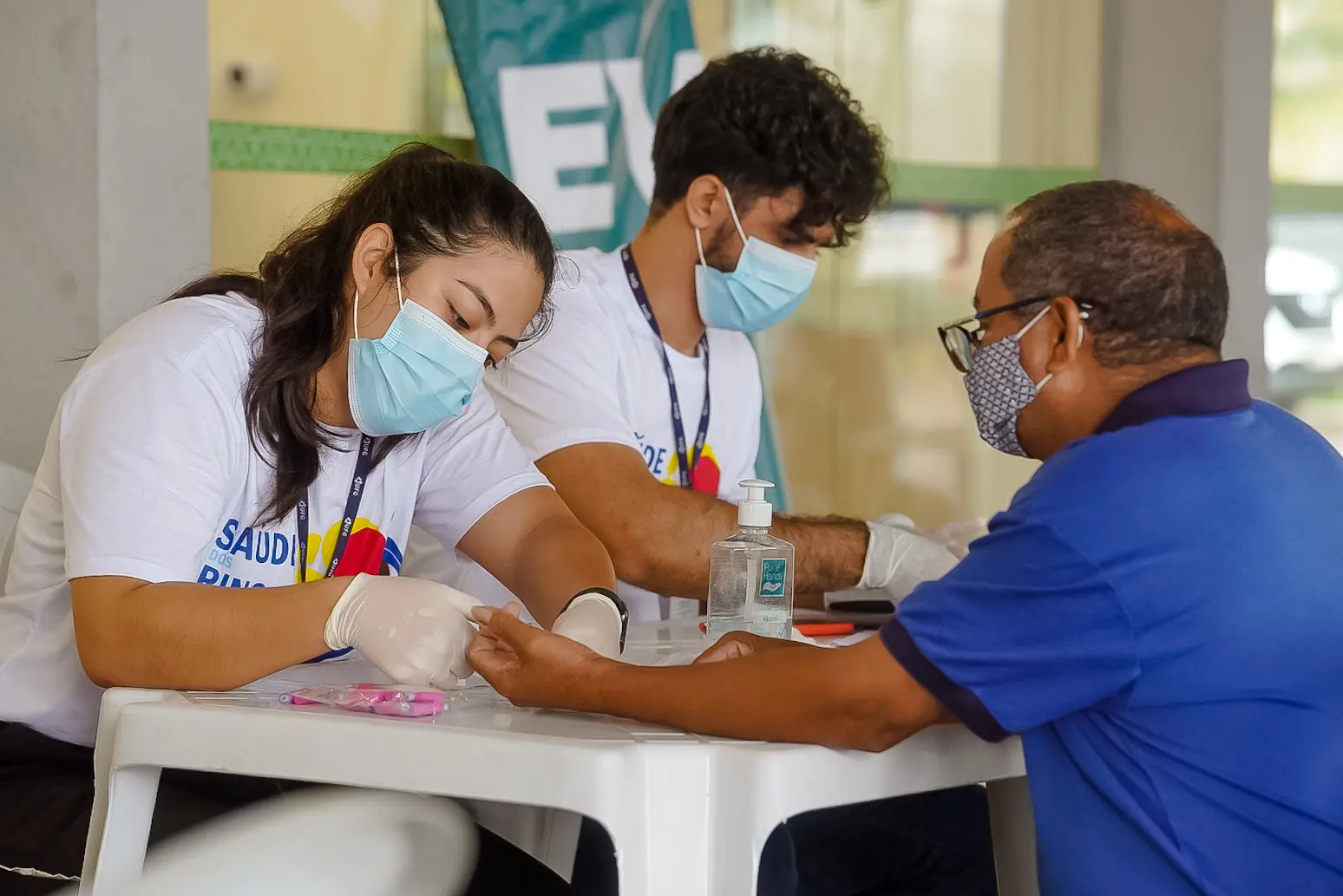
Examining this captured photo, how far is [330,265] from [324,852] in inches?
43.2

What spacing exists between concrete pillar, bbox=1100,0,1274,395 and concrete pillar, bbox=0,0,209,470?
2.72m

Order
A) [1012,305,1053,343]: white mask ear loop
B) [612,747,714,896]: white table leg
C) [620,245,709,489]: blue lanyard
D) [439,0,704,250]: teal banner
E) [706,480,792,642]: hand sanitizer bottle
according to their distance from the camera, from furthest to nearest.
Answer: [439,0,704,250]: teal banner, [620,245,709,489]: blue lanyard, [706,480,792,642]: hand sanitizer bottle, [1012,305,1053,343]: white mask ear loop, [612,747,714,896]: white table leg

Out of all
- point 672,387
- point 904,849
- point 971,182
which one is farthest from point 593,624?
point 971,182

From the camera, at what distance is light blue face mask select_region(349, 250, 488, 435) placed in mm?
1604

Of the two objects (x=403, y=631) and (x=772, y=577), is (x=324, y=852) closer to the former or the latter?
(x=403, y=631)

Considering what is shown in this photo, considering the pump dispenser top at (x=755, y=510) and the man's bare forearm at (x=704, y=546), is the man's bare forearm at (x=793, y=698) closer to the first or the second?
the pump dispenser top at (x=755, y=510)

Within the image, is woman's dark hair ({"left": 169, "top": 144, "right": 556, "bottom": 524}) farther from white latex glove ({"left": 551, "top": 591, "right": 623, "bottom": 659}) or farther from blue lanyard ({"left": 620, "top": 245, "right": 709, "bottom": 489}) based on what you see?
blue lanyard ({"left": 620, "top": 245, "right": 709, "bottom": 489})

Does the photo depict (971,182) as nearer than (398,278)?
No

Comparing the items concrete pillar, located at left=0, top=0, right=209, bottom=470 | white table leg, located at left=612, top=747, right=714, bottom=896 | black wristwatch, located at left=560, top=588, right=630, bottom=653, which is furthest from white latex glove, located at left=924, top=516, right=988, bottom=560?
concrete pillar, located at left=0, top=0, right=209, bottom=470

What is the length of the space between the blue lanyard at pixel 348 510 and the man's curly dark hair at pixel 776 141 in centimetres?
85

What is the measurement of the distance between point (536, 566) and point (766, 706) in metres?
0.65

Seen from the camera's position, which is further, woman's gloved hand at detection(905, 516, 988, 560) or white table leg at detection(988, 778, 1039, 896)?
woman's gloved hand at detection(905, 516, 988, 560)

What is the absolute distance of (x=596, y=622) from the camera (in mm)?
1550

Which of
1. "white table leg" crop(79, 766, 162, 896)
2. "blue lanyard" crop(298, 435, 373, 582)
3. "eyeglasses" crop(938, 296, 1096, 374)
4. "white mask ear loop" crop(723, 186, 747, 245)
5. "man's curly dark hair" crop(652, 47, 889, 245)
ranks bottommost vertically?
"white table leg" crop(79, 766, 162, 896)
